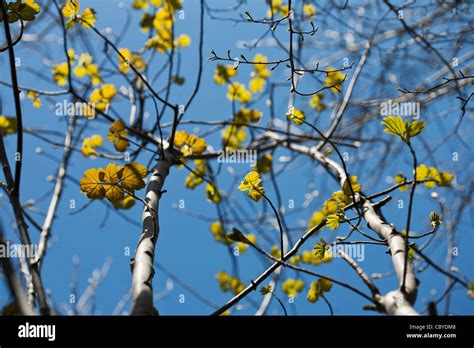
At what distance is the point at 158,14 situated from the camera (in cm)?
212

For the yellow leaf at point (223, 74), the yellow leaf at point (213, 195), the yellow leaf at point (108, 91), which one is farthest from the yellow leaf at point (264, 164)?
the yellow leaf at point (108, 91)

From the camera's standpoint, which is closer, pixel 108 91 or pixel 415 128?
pixel 415 128

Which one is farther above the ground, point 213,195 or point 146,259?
point 213,195

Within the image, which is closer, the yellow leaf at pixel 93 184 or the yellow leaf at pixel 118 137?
the yellow leaf at pixel 93 184

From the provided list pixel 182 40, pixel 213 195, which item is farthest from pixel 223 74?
pixel 213 195

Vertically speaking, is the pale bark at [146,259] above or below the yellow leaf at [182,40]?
below

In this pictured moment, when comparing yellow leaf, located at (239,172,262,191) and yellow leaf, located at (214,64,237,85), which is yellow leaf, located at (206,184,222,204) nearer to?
yellow leaf, located at (214,64,237,85)

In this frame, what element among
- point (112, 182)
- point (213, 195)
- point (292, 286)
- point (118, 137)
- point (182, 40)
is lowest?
point (292, 286)

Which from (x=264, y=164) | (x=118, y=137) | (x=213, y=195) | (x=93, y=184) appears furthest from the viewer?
(x=264, y=164)

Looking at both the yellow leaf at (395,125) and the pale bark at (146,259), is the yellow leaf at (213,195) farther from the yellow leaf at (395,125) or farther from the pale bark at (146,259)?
the yellow leaf at (395,125)

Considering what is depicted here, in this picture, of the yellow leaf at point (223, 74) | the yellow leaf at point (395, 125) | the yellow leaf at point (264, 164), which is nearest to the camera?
the yellow leaf at point (395, 125)

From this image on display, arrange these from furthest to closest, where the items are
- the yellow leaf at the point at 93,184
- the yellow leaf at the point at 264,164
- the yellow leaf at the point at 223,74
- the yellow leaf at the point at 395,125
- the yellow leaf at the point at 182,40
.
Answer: the yellow leaf at the point at 182,40 < the yellow leaf at the point at 223,74 < the yellow leaf at the point at 264,164 < the yellow leaf at the point at 93,184 < the yellow leaf at the point at 395,125

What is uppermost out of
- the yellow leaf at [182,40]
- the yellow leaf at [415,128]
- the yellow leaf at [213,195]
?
the yellow leaf at [182,40]

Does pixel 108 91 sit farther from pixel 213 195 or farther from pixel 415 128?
pixel 415 128
